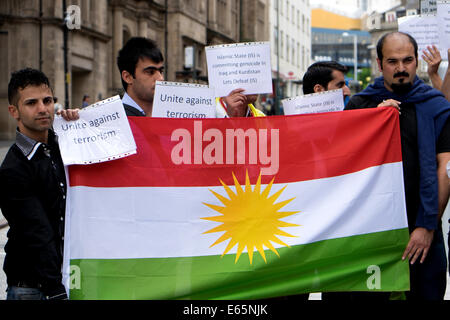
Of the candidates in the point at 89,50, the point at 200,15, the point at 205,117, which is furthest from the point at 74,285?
the point at 200,15

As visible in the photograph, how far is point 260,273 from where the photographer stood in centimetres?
458

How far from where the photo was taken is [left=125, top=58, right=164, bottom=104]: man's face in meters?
5.14

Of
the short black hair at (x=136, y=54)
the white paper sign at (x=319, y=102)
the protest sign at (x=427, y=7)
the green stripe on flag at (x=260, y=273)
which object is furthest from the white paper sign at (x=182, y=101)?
the protest sign at (x=427, y=7)

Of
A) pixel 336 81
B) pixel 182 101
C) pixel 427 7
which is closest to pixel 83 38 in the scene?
pixel 427 7

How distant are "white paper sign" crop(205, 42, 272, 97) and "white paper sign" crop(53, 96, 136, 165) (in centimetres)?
67

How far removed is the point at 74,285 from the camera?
14.5 feet

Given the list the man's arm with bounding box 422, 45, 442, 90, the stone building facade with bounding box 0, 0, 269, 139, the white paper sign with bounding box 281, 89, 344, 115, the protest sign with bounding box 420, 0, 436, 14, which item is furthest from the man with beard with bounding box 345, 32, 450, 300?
Answer: the stone building facade with bounding box 0, 0, 269, 139

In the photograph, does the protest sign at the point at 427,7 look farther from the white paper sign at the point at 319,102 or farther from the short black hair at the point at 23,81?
the short black hair at the point at 23,81

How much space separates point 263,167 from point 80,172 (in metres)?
1.06

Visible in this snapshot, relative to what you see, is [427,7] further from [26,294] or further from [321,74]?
[26,294]

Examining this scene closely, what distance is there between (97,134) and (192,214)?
71cm

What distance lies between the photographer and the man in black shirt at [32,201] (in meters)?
3.80

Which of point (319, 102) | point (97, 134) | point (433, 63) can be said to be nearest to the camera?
point (97, 134)
